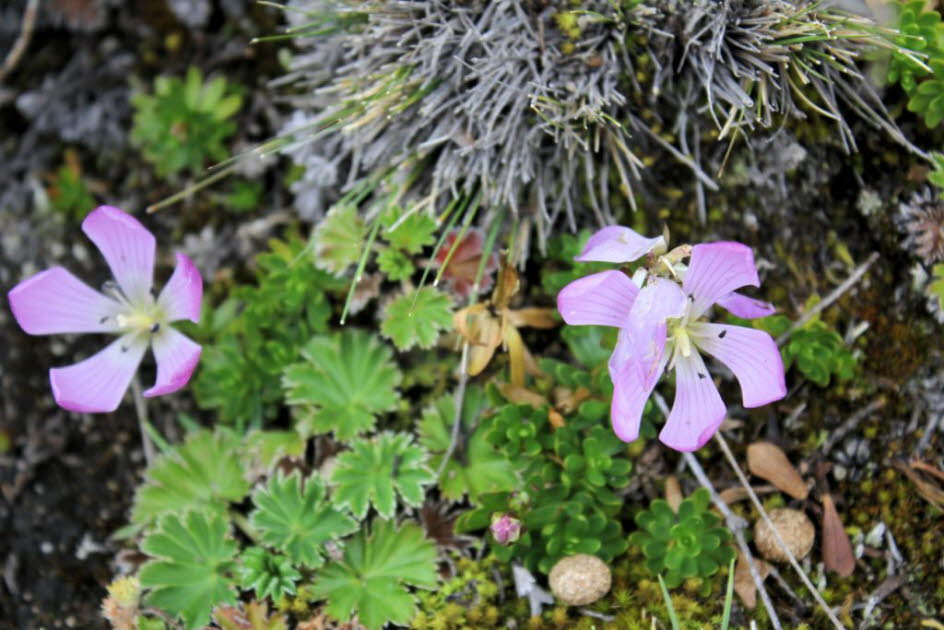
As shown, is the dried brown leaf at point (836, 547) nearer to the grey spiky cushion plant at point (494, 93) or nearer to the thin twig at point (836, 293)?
the thin twig at point (836, 293)

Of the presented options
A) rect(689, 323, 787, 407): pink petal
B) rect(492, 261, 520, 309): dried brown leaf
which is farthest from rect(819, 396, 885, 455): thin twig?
rect(492, 261, 520, 309): dried brown leaf

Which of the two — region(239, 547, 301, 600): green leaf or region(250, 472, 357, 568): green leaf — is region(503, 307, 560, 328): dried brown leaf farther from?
region(239, 547, 301, 600): green leaf

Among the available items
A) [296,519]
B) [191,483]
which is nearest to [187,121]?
[191,483]

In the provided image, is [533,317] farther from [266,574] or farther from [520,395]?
[266,574]

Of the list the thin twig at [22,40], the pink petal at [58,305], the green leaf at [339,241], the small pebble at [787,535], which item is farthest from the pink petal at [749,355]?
the thin twig at [22,40]

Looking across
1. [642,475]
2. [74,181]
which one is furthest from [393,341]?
[74,181]

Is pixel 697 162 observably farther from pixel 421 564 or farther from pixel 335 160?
pixel 421 564
